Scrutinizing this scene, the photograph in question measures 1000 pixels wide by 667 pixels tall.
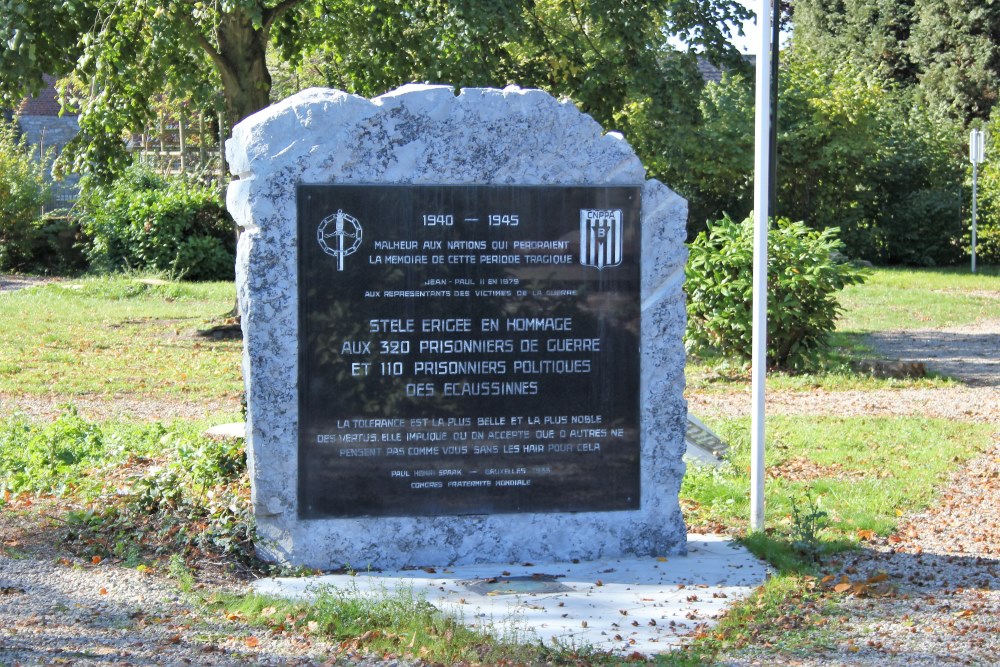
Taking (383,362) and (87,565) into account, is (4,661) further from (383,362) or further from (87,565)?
(383,362)

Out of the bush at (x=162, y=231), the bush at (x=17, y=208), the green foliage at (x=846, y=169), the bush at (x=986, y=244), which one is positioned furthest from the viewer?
the bush at (x=986, y=244)

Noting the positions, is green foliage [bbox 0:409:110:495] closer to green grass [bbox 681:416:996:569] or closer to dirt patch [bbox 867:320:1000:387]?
green grass [bbox 681:416:996:569]

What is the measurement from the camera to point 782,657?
4.44 meters

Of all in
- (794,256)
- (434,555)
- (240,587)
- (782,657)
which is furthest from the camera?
(794,256)

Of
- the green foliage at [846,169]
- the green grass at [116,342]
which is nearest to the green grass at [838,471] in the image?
the green grass at [116,342]

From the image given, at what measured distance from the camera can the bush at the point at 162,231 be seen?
21.6 metres

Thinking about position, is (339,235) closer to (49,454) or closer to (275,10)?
(49,454)

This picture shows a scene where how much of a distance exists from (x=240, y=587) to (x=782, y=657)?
2.35 metres

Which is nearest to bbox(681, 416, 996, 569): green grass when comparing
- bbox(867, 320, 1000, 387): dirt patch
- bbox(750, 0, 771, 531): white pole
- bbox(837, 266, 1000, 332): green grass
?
bbox(750, 0, 771, 531): white pole

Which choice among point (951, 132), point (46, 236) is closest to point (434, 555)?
point (46, 236)

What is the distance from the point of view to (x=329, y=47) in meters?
15.0

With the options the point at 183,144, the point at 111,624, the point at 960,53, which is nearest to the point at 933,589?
the point at 111,624

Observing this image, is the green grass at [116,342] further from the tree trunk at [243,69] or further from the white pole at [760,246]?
the white pole at [760,246]

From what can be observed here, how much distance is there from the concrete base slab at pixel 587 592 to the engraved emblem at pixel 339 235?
1493 mm
